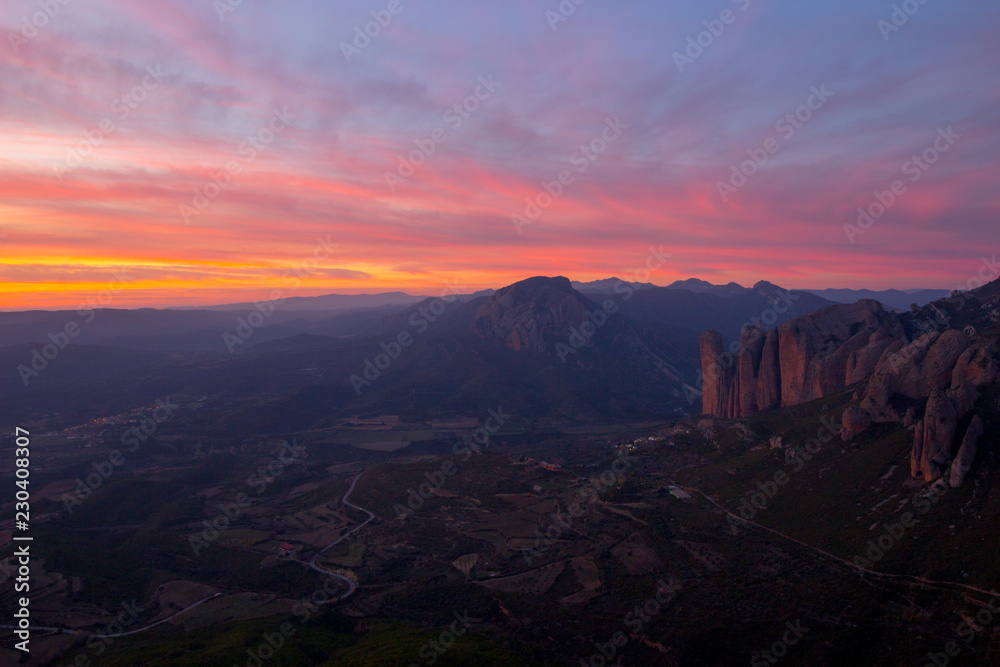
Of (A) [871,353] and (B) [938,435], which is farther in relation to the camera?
(A) [871,353]

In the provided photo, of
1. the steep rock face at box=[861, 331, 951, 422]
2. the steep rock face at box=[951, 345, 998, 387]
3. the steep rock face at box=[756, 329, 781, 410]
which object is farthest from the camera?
the steep rock face at box=[756, 329, 781, 410]

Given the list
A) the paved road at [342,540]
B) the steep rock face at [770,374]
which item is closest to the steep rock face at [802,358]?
the steep rock face at [770,374]

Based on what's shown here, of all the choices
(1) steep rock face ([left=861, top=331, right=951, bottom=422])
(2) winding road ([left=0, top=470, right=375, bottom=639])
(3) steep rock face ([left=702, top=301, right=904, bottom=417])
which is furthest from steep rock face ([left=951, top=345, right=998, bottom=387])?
(2) winding road ([left=0, top=470, right=375, bottom=639])

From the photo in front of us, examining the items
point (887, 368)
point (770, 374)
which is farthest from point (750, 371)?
point (887, 368)

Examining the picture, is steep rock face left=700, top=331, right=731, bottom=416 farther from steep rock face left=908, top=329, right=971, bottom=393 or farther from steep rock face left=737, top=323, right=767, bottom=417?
steep rock face left=908, top=329, right=971, bottom=393

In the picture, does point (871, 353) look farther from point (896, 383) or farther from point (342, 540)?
point (342, 540)
